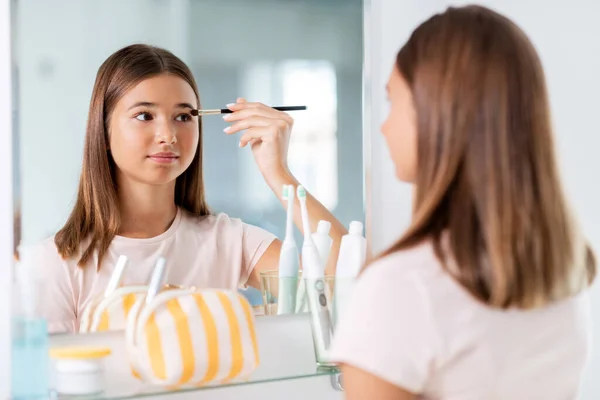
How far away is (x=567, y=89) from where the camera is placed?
1427 millimetres

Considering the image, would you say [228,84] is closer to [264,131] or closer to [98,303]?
[264,131]

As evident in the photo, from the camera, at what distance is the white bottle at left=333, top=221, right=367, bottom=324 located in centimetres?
116

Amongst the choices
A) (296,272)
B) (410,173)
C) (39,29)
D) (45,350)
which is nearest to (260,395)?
(296,272)

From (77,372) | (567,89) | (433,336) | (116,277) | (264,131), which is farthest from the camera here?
(567,89)

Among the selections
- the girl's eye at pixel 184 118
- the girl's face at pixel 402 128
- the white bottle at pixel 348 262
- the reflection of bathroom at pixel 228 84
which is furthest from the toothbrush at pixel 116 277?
the girl's face at pixel 402 128

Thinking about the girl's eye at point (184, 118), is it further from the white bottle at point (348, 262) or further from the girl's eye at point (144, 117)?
the white bottle at point (348, 262)

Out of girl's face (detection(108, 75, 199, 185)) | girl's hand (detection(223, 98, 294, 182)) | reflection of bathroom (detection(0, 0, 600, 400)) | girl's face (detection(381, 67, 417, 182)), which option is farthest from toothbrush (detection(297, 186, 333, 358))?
girl's face (detection(381, 67, 417, 182))

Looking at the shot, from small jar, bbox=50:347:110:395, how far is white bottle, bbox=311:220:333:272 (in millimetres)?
373

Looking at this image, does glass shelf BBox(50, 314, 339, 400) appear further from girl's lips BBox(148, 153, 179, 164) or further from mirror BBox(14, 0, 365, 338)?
girl's lips BBox(148, 153, 179, 164)

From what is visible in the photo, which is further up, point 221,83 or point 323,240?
point 221,83

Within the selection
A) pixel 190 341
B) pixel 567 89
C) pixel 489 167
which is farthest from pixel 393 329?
pixel 567 89

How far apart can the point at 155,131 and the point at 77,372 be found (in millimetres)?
338

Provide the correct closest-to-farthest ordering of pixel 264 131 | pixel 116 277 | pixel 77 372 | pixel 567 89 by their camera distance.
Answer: pixel 77 372 < pixel 116 277 < pixel 264 131 < pixel 567 89

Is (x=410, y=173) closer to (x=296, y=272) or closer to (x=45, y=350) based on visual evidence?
(x=296, y=272)
